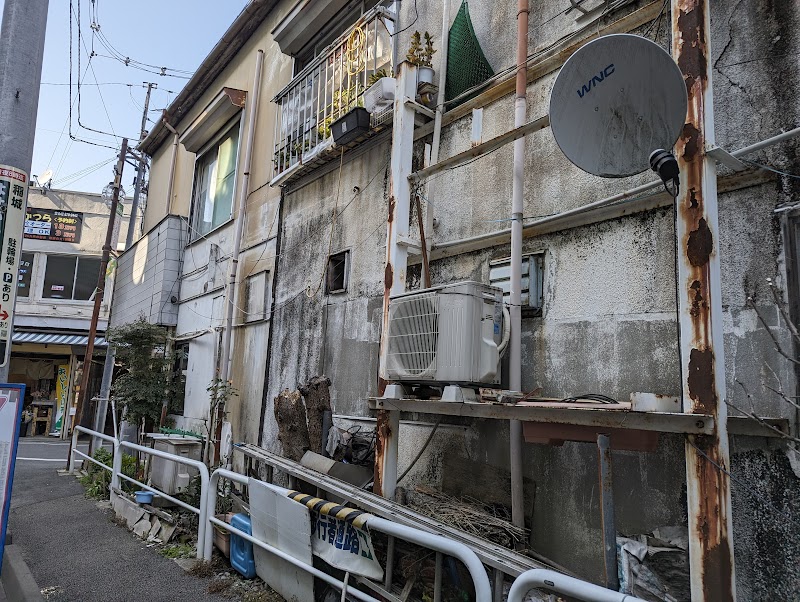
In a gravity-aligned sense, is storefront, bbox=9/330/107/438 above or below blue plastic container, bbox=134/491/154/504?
above

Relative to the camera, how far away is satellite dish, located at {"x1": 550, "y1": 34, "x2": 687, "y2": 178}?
3350mm

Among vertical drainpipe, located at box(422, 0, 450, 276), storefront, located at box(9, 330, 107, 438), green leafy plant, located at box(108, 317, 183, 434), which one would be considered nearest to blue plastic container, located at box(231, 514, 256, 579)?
vertical drainpipe, located at box(422, 0, 450, 276)

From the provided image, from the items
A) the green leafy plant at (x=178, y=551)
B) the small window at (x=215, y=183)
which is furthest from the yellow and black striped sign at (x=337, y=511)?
the small window at (x=215, y=183)

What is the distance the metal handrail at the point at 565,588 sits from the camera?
2.09 metres

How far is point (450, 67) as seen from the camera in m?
6.35

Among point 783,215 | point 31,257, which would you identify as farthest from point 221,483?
point 31,257

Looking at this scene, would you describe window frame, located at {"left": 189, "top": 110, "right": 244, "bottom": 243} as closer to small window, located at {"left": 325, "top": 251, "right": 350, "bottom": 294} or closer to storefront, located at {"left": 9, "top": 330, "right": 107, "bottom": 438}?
small window, located at {"left": 325, "top": 251, "right": 350, "bottom": 294}

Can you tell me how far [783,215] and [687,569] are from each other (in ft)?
7.32

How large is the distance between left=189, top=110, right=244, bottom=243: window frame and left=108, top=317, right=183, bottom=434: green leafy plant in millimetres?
2543

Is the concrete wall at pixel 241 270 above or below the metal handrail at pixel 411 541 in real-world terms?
above

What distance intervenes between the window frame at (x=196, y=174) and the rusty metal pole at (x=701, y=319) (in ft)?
31.9

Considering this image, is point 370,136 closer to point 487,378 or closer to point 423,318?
point 423,318

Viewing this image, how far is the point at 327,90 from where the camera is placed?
27.3 ft

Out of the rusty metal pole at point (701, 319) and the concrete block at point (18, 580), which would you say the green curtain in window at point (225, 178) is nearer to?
the concrete block at point (18, 580)
